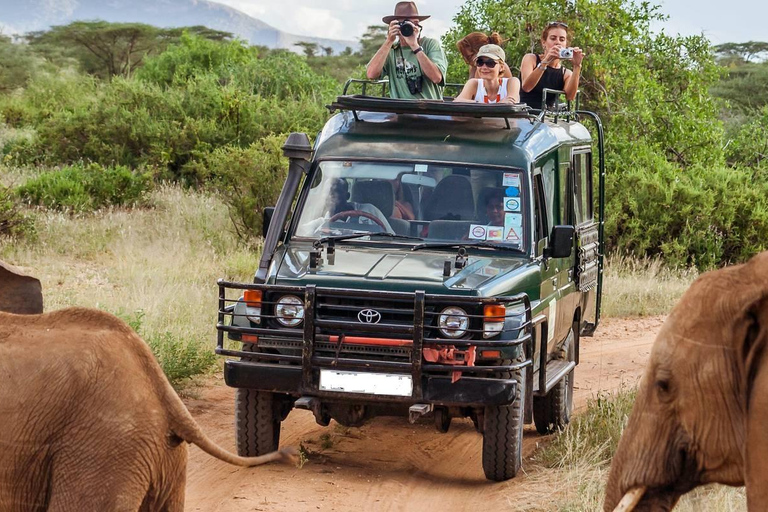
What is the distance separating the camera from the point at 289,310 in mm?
6828

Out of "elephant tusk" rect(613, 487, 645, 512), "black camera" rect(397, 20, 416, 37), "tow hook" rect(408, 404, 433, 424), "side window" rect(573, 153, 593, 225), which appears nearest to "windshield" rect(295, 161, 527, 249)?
"tow hook" rect(408, 404, 433, 424)

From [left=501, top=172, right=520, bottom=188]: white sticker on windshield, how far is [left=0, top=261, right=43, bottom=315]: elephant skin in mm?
3899

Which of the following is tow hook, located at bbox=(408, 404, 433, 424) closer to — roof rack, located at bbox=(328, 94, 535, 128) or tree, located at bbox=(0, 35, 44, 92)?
roof rack, located at bbox=(328, 94, 535, 128)

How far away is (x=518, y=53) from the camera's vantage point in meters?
16.4

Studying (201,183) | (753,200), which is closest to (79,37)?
(201,183)

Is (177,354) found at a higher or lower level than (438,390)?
lower

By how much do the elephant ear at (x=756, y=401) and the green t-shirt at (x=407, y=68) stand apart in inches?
262

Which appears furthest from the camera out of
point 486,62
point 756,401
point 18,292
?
point 486,62

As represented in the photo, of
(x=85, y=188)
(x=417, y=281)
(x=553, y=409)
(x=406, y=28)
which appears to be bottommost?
(x=553, y=409)

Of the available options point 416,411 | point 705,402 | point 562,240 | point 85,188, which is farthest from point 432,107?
point 85,188

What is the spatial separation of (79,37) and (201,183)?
2291 centimetres

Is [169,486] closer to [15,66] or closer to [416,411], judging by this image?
[416,411]

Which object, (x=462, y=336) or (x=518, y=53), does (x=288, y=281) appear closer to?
(x=462, y=336)

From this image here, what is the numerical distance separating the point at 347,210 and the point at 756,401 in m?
5.09
